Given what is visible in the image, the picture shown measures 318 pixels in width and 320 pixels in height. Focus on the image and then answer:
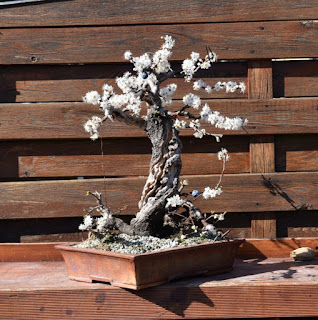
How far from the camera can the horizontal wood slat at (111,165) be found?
→ 3422 millimetres

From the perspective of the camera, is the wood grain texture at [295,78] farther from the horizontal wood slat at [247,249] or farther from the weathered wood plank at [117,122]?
the horizontal wood slat at [247,249]

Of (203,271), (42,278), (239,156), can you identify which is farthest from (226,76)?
(42,278)

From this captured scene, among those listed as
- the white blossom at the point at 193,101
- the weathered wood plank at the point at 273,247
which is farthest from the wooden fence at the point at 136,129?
the white blossom at the point at 193,101

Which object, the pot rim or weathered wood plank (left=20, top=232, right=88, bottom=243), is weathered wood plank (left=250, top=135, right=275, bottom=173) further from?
weathered wood plank (left=20, top=232, right=88, bottom=243)

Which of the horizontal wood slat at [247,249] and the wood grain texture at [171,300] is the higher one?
the horizontal wood slat at [247,249]

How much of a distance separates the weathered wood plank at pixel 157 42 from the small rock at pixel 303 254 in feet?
4.16

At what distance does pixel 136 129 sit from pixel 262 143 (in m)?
0.84

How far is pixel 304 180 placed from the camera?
3.38 metres

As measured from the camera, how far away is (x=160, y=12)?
3402mm

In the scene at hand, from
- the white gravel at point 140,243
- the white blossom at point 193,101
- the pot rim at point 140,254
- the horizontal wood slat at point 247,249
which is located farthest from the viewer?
the horizontal wood slat at point 247,249

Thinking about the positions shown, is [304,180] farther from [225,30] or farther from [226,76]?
[225,30]

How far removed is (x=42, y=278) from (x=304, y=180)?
70.4 inches

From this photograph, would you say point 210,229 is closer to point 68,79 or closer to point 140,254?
point 140,254

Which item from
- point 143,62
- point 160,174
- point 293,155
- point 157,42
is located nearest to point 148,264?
point 160,174
